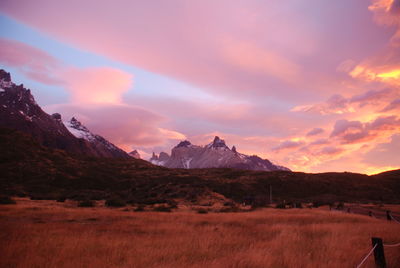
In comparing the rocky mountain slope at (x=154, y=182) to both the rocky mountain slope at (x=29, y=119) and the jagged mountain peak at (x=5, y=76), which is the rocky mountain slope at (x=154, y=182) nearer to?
the rocky mountain slope at (x=29, y=119)

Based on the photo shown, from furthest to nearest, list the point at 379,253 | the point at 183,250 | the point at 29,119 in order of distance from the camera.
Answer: the point at 29,119 → the point at 183,250 → the point at 379,253

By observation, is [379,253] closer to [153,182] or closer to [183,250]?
[183,250]

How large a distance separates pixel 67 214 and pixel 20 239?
31.8ft

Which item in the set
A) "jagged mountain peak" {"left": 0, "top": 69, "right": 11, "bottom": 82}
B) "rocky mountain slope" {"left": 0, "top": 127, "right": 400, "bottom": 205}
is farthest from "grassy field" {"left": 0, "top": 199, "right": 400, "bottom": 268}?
"jagged mountain peak" {"left": 0, "top": 69, "right": 11, "bottom": 82}

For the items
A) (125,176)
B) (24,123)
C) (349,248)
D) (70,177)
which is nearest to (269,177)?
(125,176)

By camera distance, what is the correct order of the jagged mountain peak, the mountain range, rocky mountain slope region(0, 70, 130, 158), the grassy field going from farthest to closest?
the jagged mountain peak < rocky mountain slope region(0, 70, 130, 158) < the mountain range < the grassy field

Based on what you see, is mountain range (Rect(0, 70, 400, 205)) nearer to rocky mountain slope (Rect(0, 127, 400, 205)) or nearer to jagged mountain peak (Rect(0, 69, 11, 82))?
rocky mountain slope (Rect(0, 127, 400, 205))

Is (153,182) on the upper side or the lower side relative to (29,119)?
lower

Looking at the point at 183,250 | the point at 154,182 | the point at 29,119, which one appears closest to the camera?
the point at 183,250

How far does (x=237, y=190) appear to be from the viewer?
211ft

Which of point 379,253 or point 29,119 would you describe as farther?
point 29,119

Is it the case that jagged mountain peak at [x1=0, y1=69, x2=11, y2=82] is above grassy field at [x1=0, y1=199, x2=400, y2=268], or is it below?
above

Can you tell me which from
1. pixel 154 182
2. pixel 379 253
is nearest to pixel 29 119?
pixel 154 182

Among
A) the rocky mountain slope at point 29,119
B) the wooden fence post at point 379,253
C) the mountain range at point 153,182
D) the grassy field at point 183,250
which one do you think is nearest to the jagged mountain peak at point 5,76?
the rocky mountain slope at point 29,119
